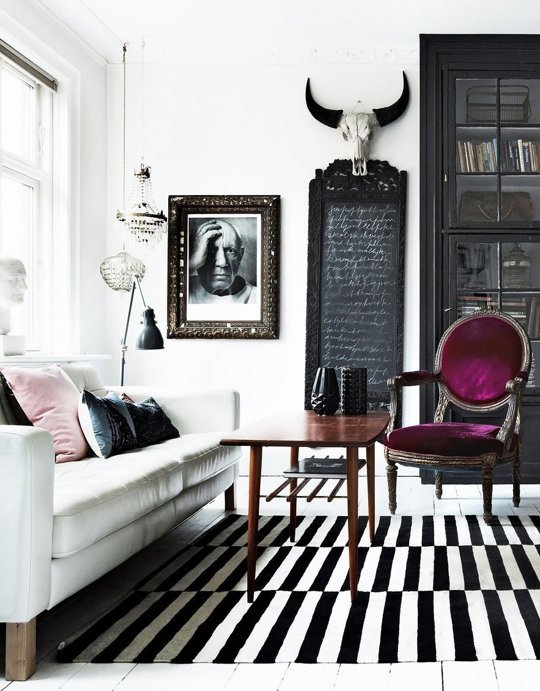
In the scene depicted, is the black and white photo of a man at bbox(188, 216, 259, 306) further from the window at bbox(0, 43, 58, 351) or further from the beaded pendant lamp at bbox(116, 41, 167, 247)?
the window at bbox(0, 43, 58, 351)

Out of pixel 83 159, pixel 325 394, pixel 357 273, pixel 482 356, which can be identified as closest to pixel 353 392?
pixel 325 394

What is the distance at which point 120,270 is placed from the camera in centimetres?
513

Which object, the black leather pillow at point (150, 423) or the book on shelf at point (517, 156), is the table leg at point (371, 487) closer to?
the black leather pillow at point (150, 423)

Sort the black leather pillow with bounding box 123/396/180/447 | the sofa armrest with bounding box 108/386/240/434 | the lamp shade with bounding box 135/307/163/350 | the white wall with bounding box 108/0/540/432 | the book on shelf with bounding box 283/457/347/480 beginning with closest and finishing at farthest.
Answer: the book on shelf with bounding box 283/457/347/480 < the black leather pillow with bounding box 123/396/180/447 < the sofa armrest with bounding box 108/386/240/434 < the lamp shade with bounding box 135/307/163/350 < the white wall with bounding box 108/0/540/432

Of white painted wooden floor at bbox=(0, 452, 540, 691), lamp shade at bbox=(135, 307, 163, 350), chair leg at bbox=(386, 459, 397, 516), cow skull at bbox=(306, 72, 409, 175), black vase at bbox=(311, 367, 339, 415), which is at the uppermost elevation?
cow skull at bbox=(306, 72, 409, 175)

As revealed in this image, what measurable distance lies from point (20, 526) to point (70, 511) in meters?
0.20

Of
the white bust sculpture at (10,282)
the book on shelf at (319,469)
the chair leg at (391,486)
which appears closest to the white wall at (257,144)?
the chair leg at (391,486)

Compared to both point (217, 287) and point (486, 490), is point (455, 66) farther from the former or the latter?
point (486, 490)

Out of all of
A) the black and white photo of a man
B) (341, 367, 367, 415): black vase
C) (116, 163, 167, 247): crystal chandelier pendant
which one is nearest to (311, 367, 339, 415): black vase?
(341, 367, 367, 415): black vase

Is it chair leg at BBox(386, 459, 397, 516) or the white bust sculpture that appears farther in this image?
chair leg at BBox(386, 459, 397, 516)

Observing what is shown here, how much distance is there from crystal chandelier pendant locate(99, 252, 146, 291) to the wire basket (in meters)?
2.29

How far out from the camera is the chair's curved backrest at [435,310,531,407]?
4.31 metres

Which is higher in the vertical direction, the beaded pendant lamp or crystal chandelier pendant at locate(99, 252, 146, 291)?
the beaded pendant lamp

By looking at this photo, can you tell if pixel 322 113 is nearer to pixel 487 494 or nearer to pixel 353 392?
pixel 353 392
